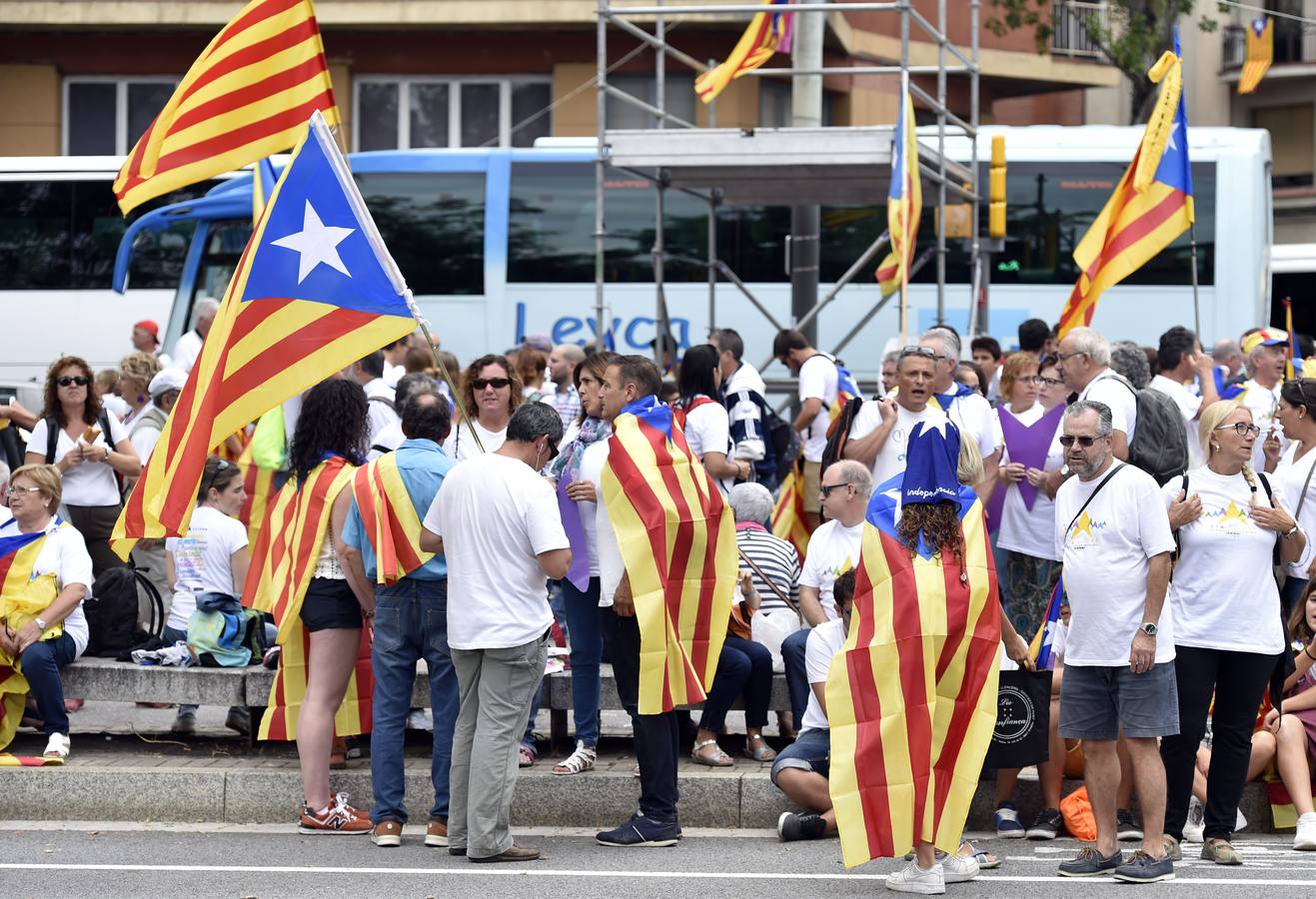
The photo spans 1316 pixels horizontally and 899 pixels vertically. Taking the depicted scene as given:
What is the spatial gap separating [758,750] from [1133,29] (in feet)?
76.3

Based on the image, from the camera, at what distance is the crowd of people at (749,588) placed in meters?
7.33

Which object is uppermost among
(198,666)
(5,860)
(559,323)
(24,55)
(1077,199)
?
(24,55)

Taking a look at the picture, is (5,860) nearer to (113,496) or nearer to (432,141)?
(113,496)

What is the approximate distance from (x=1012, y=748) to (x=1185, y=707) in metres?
0.74

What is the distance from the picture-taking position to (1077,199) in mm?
20500

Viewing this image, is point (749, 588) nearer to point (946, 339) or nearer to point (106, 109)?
point (946, 339)

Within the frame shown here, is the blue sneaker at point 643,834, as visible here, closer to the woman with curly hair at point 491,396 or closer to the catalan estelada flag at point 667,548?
the catalan estelada flag at point 667,548

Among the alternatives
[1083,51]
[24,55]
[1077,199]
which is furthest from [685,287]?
[1083,51]

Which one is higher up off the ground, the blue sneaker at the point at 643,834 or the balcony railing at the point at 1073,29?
the balcony railing at the point at 1073,29

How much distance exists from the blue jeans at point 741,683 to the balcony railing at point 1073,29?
24918mm

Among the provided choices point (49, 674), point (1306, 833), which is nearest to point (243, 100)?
point (49, 674)

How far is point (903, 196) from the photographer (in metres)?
11.0

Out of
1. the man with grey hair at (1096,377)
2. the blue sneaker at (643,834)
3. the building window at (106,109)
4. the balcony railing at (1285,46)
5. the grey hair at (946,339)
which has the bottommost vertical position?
the blue sneaker at (643,834)

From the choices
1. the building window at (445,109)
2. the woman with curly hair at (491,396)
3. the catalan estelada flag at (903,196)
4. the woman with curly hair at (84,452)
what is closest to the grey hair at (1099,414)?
the woman with curly hair at (491,396)
